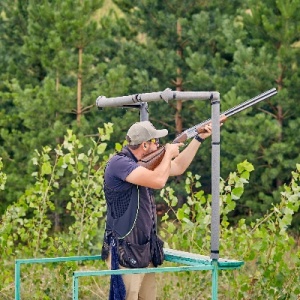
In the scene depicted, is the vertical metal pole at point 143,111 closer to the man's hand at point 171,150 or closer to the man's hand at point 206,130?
the man's hand at point 206,130

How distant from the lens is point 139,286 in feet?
20.2

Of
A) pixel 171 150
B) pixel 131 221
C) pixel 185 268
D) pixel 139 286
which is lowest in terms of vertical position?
pixel 139 286

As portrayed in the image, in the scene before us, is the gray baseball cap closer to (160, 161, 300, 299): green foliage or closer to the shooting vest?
the shooting vest

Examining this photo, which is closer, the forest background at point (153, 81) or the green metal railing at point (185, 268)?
the green metal railing at point (185, 268)

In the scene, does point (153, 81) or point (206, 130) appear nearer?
point (206, 130)

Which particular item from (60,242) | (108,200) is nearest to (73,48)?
(60,242)

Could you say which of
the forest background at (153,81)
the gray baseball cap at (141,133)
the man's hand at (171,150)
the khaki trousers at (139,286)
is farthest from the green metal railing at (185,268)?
the forest background at (153,81)

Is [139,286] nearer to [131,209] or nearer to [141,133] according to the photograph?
[131,209]

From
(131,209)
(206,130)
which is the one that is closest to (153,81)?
(206,130)

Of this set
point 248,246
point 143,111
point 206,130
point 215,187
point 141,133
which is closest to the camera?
point 215,187

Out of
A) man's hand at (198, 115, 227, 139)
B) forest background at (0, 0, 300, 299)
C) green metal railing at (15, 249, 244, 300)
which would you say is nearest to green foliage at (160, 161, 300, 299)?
man's hand at (198, 115, 227, 139)

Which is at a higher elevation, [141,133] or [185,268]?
[141,133]

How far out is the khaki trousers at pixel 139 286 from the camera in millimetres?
6113

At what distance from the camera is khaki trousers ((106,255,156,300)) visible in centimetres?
611
